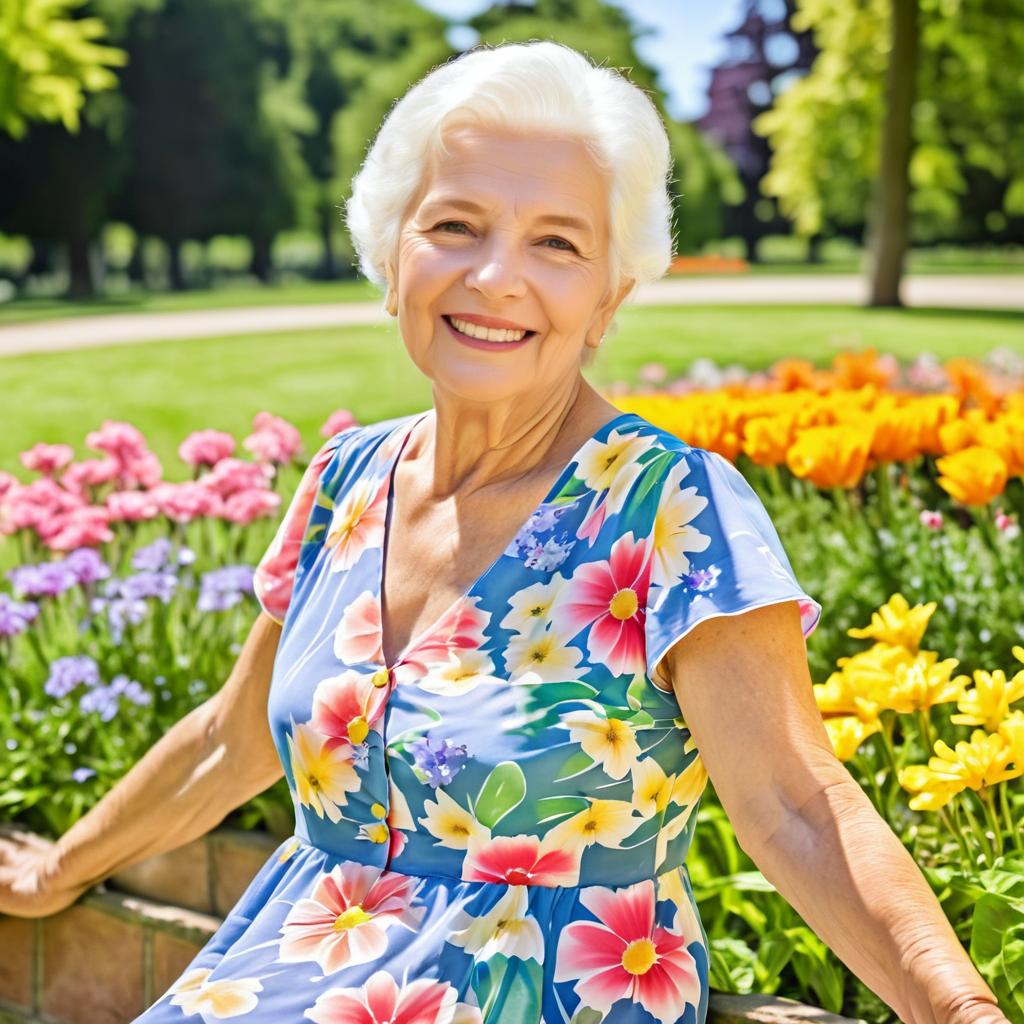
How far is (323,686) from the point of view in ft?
6.07

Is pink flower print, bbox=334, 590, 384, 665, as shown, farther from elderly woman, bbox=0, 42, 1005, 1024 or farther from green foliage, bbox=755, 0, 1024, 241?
green foliage, bbox=755, 0, 1024, 241

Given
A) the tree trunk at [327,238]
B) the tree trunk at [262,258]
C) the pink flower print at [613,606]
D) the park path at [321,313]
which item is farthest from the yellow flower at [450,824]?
the tree trunk at [327,238]

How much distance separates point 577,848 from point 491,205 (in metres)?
→ 0.81

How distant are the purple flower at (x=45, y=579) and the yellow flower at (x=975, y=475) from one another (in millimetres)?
2015

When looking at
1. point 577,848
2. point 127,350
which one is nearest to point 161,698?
point 577,848

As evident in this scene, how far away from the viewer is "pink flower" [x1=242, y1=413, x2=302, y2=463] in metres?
3.76

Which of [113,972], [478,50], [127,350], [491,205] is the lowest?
[127,350]

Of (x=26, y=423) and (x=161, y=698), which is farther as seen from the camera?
(x=26, y=423)

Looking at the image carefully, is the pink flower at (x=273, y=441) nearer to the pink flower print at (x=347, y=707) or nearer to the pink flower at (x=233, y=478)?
the pink flower at (x=233, y=478)

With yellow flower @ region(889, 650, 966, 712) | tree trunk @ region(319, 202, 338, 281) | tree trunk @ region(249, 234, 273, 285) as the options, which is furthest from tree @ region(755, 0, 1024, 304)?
tree trunk @ region(319, 202, 338, 281)

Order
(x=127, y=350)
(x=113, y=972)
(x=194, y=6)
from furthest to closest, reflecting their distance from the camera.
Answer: (x=194, y=6) → (x=127, y=350) → (x=113, y=972)

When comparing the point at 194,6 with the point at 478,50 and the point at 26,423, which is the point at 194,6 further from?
the point at 478,50

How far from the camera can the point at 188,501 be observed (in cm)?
353

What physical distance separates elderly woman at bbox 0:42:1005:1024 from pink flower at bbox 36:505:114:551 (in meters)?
1.67
